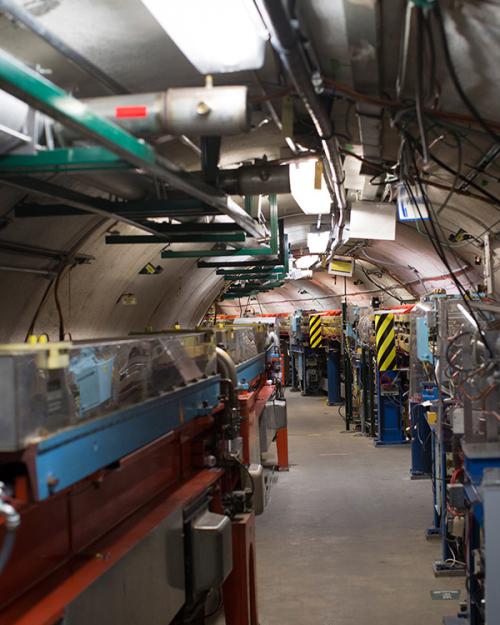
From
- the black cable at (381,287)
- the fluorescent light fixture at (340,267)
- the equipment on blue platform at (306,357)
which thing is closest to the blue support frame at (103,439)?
the fluorescent light fixture at (340,267)

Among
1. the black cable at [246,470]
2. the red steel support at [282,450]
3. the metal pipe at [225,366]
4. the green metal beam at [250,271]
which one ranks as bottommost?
the red steel support at [282,450]

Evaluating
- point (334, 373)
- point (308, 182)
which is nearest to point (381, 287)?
point (334, 373)

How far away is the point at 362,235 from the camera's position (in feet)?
24.2

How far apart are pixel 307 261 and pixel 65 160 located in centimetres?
1156

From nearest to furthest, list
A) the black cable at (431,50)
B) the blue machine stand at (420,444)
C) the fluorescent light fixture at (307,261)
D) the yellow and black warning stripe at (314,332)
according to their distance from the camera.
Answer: the black cable at (431,50) < the blue machine stand at (420,444) < the fluorescent light fixture at (307,261) < the yellow and black warning stripe at (314,332)

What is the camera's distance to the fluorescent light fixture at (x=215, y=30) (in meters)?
2.84

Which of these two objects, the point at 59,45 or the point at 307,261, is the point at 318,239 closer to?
the point at 307,261

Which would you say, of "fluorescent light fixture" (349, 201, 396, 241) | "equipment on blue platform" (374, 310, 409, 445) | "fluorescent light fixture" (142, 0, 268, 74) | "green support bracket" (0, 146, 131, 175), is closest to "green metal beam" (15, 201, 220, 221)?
"fluorescent light fixture" (142, 0, 268, 74)

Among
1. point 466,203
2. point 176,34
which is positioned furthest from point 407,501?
point 176,34

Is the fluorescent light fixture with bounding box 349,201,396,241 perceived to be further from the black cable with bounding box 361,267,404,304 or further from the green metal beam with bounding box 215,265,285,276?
the black cable with bounding box 361,267,404,304

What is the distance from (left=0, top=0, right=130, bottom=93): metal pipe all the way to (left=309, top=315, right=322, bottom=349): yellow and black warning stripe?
13419 mm

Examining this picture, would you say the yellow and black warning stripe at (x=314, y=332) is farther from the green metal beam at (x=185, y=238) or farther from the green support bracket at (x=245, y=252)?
the green metal beam at (x=185, y=238)

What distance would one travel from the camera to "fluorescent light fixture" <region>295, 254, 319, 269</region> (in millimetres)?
13734

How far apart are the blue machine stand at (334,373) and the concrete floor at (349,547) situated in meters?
6.13
